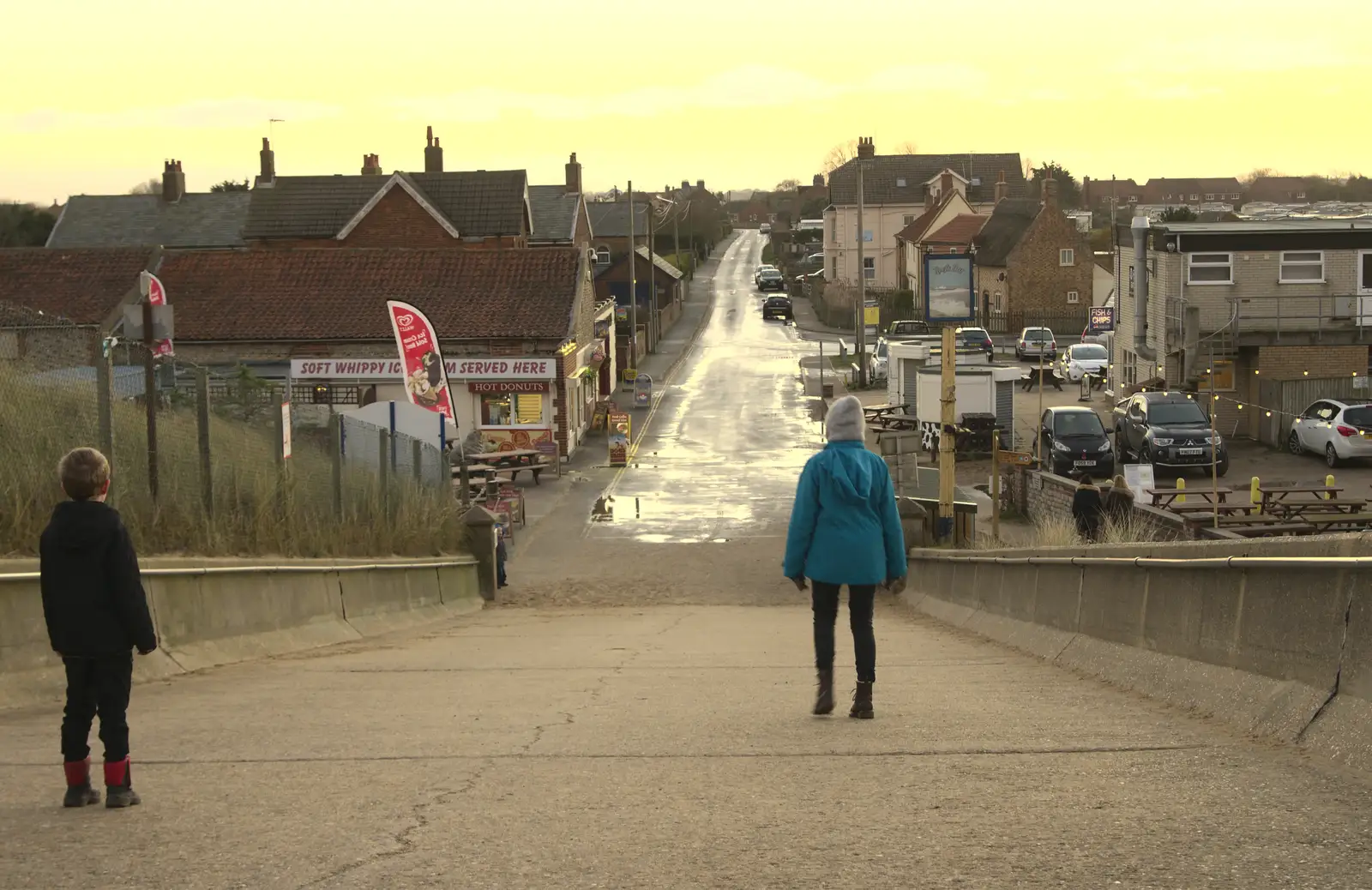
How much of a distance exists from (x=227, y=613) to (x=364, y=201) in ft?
175

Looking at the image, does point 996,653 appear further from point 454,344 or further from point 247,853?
point 454,344

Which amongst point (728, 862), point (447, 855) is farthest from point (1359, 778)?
point (447, 855)

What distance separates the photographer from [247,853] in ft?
17.5

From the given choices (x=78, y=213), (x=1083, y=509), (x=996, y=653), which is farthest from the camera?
(x=78, y=213)

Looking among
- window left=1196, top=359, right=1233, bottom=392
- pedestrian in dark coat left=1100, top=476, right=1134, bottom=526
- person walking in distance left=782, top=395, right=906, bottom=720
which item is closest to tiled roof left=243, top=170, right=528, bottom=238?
window left=1196, top=359, right=1233, bottom=392

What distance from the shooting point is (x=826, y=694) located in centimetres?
809

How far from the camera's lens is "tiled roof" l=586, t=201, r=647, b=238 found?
109881mm

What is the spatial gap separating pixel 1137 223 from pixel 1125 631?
3691cm

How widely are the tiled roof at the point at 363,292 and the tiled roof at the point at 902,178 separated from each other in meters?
59.3

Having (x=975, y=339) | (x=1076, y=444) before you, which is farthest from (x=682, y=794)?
(x=975, y=339)

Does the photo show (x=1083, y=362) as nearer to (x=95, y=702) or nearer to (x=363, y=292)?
(x=363, y=292)

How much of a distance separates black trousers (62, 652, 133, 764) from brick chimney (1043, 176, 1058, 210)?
77.7m

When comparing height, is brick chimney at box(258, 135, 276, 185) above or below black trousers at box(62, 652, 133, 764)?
above

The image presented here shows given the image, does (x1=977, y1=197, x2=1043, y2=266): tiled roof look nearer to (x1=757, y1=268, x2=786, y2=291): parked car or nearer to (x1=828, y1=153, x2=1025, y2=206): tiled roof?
(x1=828, y1=153, x2=1025, y2=206): tiled roof
